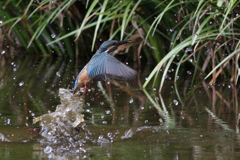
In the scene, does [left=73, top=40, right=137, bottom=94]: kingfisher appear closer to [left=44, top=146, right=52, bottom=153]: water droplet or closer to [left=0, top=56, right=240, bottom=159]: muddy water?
[left=0, top=56, right=240, bottom=159]: muddy water

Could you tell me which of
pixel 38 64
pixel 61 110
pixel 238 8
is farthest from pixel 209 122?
pixel 38 64

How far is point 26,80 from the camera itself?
531cm

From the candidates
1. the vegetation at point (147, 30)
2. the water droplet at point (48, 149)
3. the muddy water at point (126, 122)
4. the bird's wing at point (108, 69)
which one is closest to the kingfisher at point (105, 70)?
the bird's wing at point (108, 69)

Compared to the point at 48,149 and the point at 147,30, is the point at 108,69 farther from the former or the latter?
the point at 147,30

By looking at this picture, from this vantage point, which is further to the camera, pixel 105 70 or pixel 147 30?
pixel 147 30

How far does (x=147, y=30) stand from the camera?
5250 mm

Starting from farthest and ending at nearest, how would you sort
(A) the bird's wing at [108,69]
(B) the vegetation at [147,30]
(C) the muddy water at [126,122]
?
(B) the vegetation at [147,30], (A) the bird's wing at [108,69], (C) the muddy water at [126,122]

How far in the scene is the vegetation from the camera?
4.13m

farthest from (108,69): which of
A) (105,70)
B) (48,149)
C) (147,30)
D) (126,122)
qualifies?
(147,30)

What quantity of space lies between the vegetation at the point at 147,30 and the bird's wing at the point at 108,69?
80 centimetres

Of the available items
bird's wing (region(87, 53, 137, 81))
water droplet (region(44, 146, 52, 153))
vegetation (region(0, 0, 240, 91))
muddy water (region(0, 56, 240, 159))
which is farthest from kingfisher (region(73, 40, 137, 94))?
vegetation (region(0, 0, 240, 91))

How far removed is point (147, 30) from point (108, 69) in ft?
7.34

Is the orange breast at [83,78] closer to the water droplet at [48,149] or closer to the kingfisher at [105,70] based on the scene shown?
the kingfisher at [105,70]

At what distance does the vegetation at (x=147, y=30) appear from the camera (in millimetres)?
4129
